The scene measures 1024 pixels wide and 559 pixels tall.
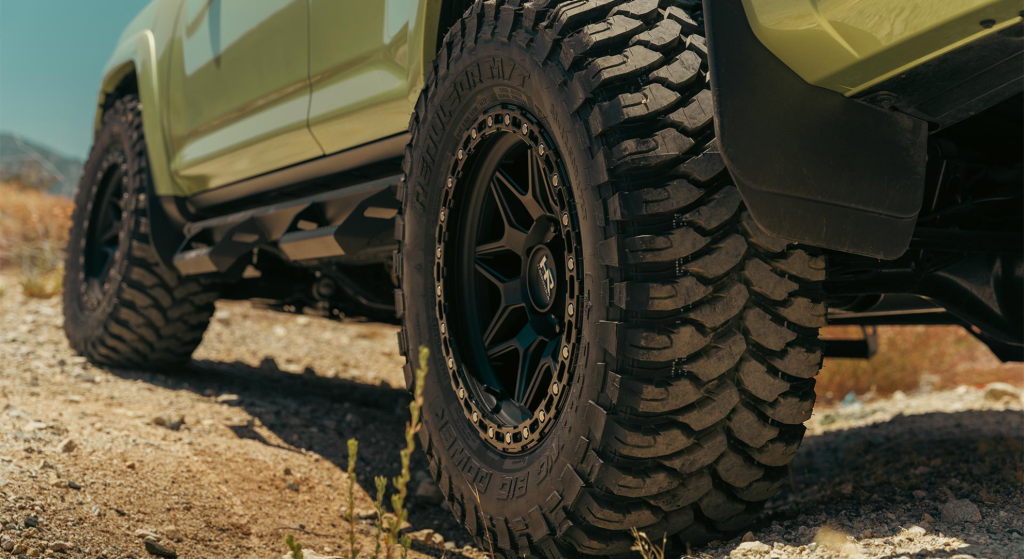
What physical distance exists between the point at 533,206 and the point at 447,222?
275 millimetres

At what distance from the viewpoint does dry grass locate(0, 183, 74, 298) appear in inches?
346

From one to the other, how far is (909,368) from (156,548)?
215 inches

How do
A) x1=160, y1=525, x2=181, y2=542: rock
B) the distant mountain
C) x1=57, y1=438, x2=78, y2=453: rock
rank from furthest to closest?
the distant mountain, x1=57, y1=438, x2=78, y2=453: rock, x1=160, y1=525, x2=181, y2=542: rock

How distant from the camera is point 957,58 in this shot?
1537 millimetres

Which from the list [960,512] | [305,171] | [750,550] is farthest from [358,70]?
[960,512]

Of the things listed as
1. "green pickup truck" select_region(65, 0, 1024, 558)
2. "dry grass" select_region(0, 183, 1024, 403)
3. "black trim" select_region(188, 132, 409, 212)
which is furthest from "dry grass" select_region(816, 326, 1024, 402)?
"black trim" select_region(188, 132, 409, 212)

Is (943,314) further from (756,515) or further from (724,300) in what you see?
(724,300)

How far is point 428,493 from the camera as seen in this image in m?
3.01

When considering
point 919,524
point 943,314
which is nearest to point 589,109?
point 919,524

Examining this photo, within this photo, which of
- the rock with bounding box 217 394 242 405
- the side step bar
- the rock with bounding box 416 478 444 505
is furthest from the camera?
the rock with bounding box 217 394 242 405

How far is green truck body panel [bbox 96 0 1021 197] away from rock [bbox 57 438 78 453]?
1280 mm

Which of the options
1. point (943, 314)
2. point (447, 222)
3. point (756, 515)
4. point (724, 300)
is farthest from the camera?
point (943, 314)

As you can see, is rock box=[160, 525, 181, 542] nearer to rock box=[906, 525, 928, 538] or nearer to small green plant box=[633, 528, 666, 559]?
small green plant box=[633, 528, 666, 559]

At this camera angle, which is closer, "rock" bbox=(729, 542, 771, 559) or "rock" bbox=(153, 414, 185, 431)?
"rock" bbox=(729, 542, 771, 559)
